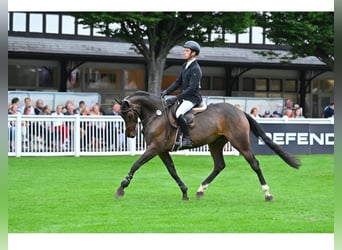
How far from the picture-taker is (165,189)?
1233cm

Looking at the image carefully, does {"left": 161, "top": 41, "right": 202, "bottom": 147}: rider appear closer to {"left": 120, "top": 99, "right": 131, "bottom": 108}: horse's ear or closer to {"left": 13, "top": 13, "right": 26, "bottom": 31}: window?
{"left": 120, "top": 99, "right": 131, "bottom": 108}: horse's ear

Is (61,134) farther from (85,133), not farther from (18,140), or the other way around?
(18,140)

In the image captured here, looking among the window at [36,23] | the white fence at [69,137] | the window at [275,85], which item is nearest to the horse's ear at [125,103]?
the white fence at [69,137]

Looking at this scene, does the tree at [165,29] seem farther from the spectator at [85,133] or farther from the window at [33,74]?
the spectator at [85,133]

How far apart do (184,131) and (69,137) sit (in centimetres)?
930

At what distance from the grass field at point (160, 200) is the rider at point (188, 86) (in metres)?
1.15

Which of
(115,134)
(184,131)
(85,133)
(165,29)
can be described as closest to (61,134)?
(85,133)

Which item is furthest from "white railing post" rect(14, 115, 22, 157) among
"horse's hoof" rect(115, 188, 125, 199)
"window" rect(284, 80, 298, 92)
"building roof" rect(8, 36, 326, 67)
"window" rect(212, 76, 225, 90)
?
"window" rect(284, 80, 298, 92)

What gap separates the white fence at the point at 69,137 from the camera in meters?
18.9

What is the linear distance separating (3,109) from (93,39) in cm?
2870

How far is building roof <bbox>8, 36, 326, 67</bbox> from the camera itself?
30422mm

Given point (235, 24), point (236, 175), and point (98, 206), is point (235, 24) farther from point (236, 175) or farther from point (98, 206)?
point (98, 206)

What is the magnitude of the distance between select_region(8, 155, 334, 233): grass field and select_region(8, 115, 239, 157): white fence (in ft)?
5.18

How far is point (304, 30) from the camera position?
2997 cm
